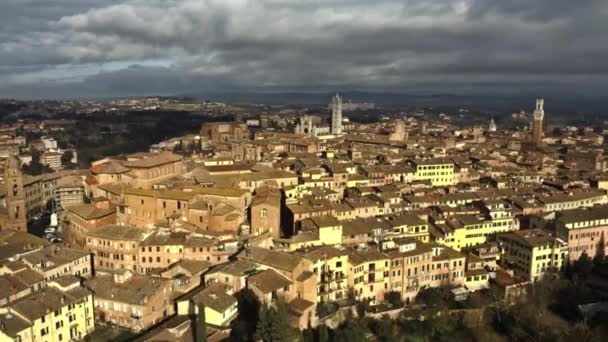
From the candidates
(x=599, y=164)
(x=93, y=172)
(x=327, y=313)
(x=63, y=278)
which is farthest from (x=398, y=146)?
(x=63, y=278)

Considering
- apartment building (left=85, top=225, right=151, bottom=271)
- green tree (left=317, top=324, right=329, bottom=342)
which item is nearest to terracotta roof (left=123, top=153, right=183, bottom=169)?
apartment building (left=85, top=225, right=151, bottom=271)

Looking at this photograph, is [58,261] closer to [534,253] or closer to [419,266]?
[419,266]

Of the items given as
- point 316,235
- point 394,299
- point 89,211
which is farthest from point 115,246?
point 394,299

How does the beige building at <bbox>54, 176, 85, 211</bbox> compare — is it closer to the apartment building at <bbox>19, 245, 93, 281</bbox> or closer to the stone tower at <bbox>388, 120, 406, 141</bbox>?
the apartment building at <bbox>19, 245, 93, 281</bbox>

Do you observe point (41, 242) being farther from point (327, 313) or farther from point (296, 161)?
point (296, 161)

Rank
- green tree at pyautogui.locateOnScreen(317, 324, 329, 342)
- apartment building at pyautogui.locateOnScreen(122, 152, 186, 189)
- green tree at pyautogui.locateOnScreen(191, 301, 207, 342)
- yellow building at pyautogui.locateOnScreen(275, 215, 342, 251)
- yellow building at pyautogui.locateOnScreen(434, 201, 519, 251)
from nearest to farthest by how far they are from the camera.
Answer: green tree at pyautogui.locateOnScreen(191, 301, 207, 342), green tree at pyautogui.locateOnScreen(317, 324, 329, 342), yellow building at pyautogui.locateOnScreen(275, 215, 342, 251), yellow building at pyautogui.locateOnScreen(434, 201, 519, 251), apartment building at pyautogui.locateOnScreen(122, 152, 186, 189)
